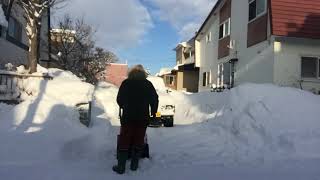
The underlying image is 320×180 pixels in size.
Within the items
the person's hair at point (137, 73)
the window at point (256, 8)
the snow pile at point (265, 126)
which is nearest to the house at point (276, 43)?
the window at point (256, 8)

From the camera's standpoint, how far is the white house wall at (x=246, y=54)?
22.3m

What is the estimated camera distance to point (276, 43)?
21516 millimetres

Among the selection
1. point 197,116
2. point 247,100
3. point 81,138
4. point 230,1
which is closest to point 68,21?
point 230,1

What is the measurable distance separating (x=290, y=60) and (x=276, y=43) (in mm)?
921

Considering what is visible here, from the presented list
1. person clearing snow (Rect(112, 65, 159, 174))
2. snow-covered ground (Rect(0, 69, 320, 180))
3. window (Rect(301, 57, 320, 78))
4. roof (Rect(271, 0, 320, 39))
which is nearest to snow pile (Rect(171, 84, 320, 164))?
snow-covered ground (Rect(0, 69, 320, 180))

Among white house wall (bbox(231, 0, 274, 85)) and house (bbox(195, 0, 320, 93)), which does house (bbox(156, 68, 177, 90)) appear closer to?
white house wall (bbox(231, 0, 274, 85))

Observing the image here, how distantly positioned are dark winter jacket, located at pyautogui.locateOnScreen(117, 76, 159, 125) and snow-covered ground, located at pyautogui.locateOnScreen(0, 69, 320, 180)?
2.85 ft

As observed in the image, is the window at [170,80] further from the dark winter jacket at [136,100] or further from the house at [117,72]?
the dark winter jacket at [136,100]

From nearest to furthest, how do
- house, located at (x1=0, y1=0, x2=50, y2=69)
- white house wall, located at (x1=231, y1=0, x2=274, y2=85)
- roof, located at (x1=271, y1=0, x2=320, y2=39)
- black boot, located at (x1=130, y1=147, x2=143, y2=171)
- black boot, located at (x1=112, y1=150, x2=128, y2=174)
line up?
black boot, located at (x1=112, y1=150, x2=128, y2=174)
black boot, located at (x1=130, y1=147, x2=143, y2=171)
roof, located at (x1=271, y1=0, x2=320, y2=39)
white house wall, located at (x1=231, y1=0, x2=274, y2=85)
house, located at (x1=0, y1=0, x2=50, y2=69)

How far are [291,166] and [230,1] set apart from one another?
21.6 metres

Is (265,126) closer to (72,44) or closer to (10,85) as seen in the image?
(10,85)

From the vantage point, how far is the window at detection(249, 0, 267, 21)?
76.6 ft

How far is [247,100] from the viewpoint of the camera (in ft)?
45.5

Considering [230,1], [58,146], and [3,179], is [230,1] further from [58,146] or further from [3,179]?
[3,179]
